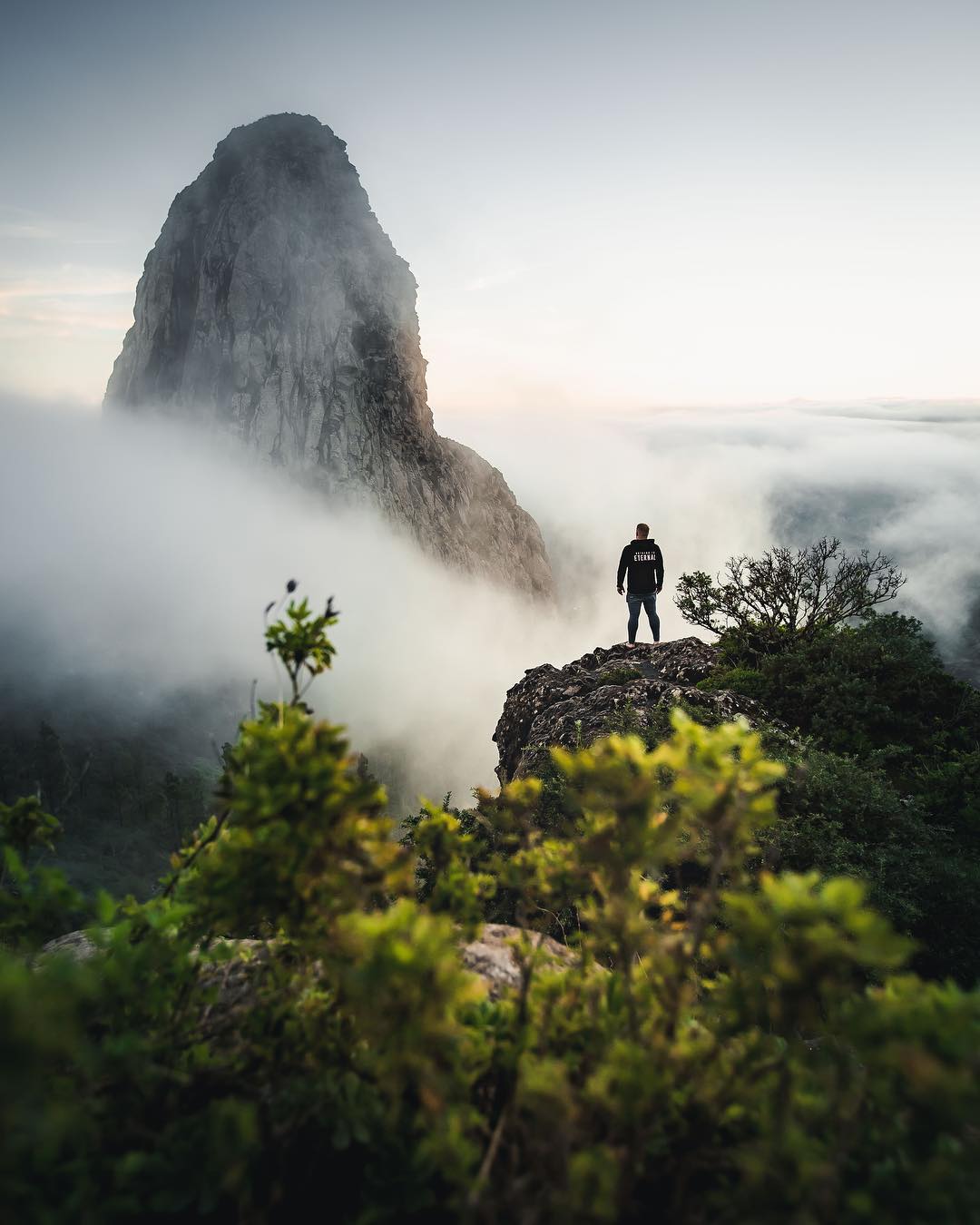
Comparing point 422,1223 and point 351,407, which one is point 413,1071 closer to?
point 422,1223

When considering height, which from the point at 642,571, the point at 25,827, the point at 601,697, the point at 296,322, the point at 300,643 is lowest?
the point at 25,827

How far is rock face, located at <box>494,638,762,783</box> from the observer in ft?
35.4

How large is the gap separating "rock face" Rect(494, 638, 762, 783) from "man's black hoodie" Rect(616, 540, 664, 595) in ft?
5.33

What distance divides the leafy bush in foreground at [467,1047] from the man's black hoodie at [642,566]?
13.3 meters

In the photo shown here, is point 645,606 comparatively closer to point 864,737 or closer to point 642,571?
point 642,571

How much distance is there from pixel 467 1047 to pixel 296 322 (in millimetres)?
149092

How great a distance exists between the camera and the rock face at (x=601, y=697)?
10.8 meters

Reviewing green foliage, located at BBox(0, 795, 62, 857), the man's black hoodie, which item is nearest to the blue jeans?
the man's black hoodie

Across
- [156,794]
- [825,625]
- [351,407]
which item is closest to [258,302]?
[351,407]

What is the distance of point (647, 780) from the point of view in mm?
2189

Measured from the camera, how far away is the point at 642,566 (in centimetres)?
1547

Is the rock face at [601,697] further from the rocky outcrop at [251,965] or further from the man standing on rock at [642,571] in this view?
the rocky outcrop at [251,965]

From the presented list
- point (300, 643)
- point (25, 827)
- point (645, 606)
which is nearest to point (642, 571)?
point (645, 606)

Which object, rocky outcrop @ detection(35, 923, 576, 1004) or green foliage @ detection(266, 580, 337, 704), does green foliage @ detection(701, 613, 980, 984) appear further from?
green foliage @ detection(266, 580, 337, 704)
